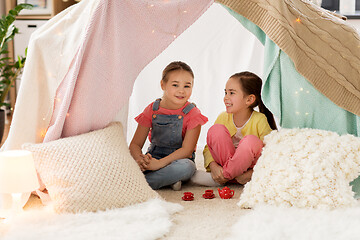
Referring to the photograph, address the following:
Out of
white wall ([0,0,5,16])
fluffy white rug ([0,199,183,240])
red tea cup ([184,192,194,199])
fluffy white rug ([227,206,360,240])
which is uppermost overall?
white wall ([0,0,5,16])

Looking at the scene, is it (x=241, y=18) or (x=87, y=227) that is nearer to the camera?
(x=87, y=227)

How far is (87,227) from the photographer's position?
136cm

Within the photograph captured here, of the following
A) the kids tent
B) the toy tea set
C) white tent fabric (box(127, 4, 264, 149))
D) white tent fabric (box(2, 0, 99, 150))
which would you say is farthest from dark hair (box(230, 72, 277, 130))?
white tent fabric (box(2, 0, 99, 150))

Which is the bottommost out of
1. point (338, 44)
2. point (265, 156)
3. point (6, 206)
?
point (6, 206)

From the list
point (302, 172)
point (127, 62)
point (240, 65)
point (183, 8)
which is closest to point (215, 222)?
point (302, 172)

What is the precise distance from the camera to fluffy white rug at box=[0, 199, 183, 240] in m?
1.31

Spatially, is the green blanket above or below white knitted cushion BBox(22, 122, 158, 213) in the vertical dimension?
above

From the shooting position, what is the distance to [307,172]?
154 centimetres

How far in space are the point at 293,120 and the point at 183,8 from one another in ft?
2.02

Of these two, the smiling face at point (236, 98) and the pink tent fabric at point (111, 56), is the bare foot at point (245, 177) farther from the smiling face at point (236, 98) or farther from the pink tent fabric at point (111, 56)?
the pink tent fabric at point (111, 56)

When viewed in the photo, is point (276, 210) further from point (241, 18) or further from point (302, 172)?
point (241, 18)

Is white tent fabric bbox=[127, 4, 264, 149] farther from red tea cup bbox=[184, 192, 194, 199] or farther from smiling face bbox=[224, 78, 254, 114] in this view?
red tea cup bbox=[184, 192, 194, 199]

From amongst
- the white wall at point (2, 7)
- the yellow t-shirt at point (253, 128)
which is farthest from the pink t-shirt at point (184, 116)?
the white wall at point (2, 7)

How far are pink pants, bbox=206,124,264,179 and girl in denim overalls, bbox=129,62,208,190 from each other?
0.29ft
